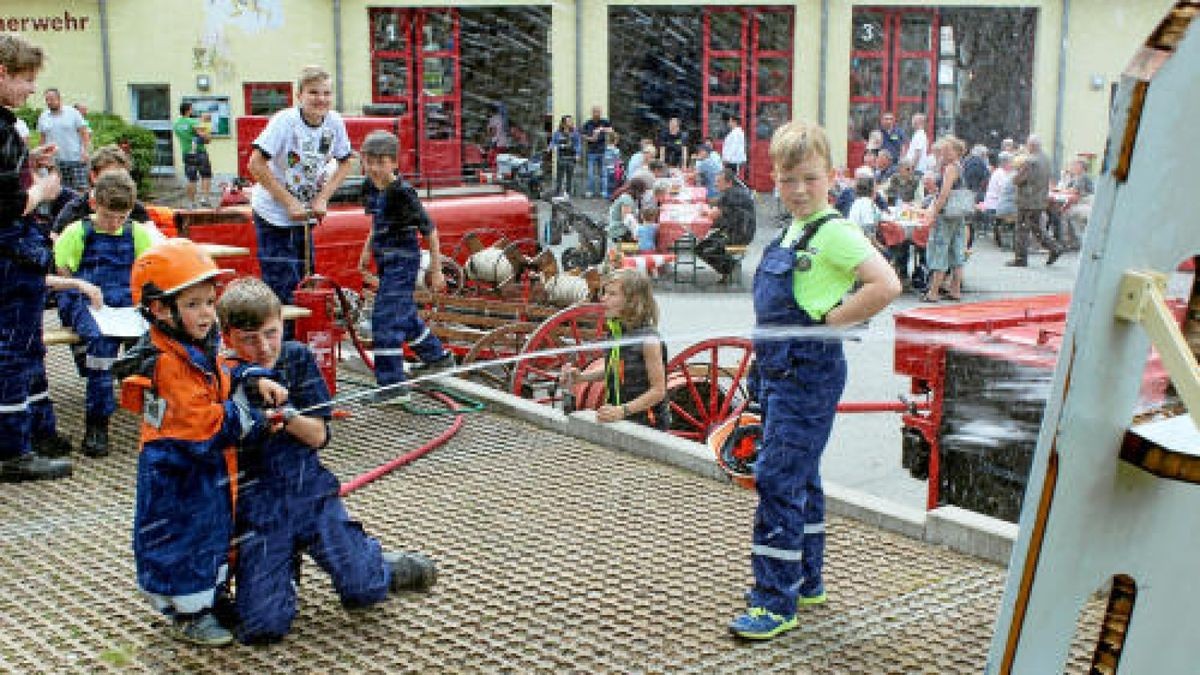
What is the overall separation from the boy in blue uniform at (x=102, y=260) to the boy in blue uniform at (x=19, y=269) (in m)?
0.38

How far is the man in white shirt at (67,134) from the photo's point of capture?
62.9 feet

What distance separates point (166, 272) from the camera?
176 inches

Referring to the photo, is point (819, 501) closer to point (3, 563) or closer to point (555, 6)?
point (3, 563)

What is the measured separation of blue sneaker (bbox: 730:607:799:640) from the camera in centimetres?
455

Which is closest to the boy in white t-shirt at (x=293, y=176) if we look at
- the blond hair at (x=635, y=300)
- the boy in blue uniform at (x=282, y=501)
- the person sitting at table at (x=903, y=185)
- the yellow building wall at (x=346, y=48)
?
the blond hair at (x=635, y=300)

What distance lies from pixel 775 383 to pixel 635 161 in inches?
764

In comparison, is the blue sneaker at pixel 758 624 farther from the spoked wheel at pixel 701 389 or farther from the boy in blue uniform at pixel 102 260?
the boy in blue uniform at pixel 102 260

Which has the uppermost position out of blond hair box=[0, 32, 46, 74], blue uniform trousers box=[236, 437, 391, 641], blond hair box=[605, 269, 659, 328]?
blond hair box=[0, 32, 46, 74]

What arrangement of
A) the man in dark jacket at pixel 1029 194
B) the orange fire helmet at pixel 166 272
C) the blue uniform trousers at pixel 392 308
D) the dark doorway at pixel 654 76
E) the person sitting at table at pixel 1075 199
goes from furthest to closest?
the dark doorway at pixel 654 76
the person sitting at table at pixel 1075 199
the man in dark jacket at pixel 1029 194
the blue uniform trousers at pixel 392 308
the orange fire helmet at pixel 166 272

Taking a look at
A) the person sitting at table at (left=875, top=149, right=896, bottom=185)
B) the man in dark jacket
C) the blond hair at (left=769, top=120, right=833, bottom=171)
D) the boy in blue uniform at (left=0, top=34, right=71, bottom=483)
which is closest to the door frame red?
the person sitting at table at (left=875, top=149, right=896, bottom=185)

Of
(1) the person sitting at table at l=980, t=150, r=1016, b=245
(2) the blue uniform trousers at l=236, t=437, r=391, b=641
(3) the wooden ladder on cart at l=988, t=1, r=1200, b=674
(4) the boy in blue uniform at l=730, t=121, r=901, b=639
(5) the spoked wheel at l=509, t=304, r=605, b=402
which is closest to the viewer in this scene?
(3) the wooden ladder on cart at l=988, t=1, r=1200, b=674

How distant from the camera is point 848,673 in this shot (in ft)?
14.2

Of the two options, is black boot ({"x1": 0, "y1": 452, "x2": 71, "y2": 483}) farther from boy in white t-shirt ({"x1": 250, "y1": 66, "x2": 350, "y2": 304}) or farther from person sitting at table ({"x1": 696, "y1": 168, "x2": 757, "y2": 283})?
person sitting at table ({"x1": 696, "y1": 168, "x2": 757, "y2": 283})

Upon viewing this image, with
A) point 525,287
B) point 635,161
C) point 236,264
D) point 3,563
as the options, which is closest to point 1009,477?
point 3,563
